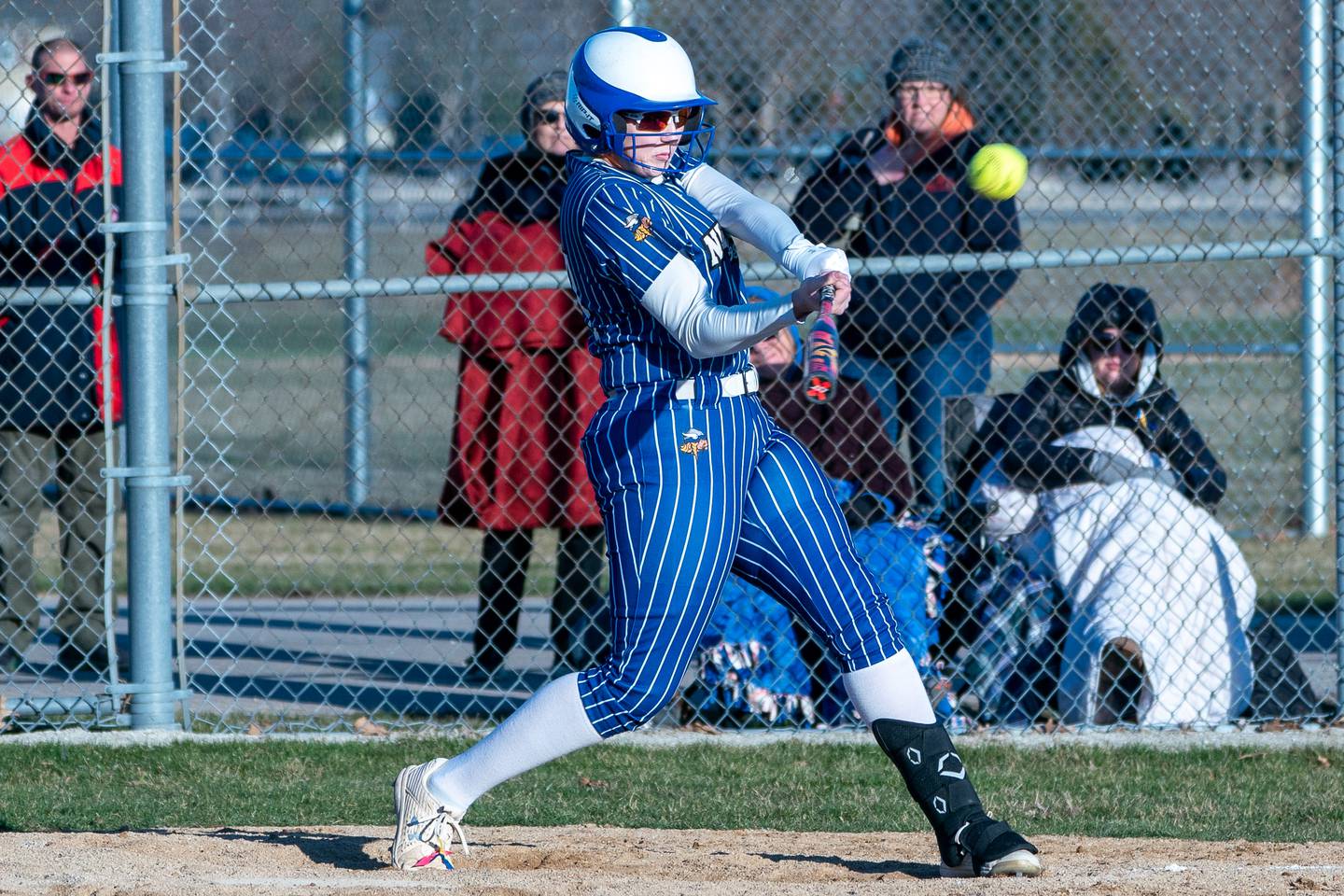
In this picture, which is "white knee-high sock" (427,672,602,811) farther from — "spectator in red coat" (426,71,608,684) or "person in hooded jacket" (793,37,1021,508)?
"person in hooded jacket" (793,37,1021,508)

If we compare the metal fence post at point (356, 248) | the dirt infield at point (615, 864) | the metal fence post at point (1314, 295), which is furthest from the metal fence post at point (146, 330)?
the metal fence post at point (1314, 295)

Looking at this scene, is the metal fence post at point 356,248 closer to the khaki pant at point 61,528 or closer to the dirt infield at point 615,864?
the khaki pant at point 61,528

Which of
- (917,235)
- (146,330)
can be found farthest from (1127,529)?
(146,330)

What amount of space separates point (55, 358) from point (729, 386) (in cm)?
349

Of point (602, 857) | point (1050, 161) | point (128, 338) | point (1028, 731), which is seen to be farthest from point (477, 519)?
point (1050, 161)

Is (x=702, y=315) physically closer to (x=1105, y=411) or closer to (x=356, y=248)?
(x=1105, y=411)

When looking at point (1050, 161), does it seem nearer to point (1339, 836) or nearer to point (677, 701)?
point (677, 701)

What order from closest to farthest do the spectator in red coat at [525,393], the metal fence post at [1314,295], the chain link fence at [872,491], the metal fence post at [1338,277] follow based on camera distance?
the metal fence post at [1338,277]
the chain link fence at [872,491]
the spectator in red coat at [525,393]
the metal fence post at [1314,295]

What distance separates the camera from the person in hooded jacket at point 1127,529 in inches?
223

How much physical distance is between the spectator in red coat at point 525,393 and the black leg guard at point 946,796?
8.72 ft

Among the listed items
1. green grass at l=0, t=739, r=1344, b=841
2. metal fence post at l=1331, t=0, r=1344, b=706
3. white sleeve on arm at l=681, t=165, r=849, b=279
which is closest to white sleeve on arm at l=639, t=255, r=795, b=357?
white sleeve on arm at l=681, t=165, r=849, b=279

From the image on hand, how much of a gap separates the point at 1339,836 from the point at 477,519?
3219mm

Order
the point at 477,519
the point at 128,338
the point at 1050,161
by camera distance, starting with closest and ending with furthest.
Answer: the point at 128,338 < the point at 477,519 < the point at 1050,161

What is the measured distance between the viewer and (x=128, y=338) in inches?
209
